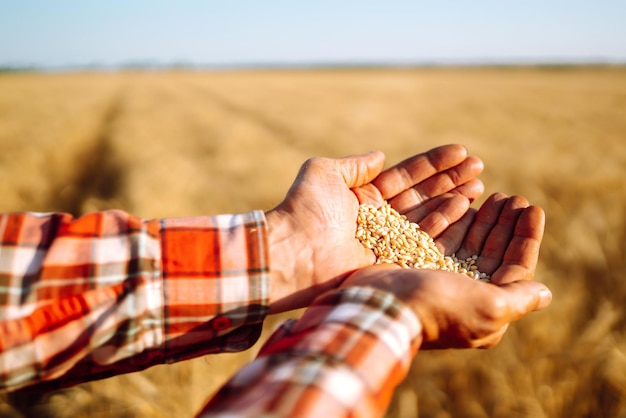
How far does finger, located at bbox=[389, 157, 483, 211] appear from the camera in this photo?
2.39 metres

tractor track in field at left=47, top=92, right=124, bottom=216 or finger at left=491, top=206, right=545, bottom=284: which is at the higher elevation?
finger at left=491, top=206, right=545, bottom=284

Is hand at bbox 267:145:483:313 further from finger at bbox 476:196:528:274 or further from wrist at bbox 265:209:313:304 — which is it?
finger at bbox 476:196:528:274

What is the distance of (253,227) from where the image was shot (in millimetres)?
1567

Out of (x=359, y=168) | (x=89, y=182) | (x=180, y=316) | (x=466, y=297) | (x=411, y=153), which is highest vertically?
(x=359, y=168)

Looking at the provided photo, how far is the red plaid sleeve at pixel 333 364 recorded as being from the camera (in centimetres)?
90

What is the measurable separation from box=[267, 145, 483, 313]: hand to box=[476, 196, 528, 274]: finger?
201 mm

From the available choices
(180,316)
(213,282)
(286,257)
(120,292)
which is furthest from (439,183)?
(120,292)

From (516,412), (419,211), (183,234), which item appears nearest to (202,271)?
(183,234)

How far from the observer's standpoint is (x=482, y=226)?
2.20 m

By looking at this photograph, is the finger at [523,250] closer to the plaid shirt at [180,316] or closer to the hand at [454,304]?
the hand at [454,304]

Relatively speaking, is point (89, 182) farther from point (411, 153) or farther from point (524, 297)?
point (524, 297)

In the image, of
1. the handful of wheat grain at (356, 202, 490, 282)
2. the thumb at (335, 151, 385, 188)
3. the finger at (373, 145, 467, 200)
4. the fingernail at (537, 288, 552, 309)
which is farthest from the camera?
the finger at (373, 145, 467, 200)

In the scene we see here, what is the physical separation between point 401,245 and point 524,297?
0.66 meters

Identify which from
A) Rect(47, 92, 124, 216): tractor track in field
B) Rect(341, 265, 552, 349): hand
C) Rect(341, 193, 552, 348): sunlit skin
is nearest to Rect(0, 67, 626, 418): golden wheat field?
Rect(47, 92, 124, 216): tractor track in field
